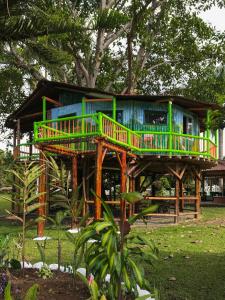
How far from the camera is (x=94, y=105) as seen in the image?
18891 millimetres

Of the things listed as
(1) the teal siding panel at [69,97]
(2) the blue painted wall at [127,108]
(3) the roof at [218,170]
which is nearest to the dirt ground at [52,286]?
(2) the blue painted wall at [127,108]

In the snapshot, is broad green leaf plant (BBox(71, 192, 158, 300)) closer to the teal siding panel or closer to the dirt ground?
the dirt ground

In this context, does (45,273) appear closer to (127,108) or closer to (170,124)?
(170,124)

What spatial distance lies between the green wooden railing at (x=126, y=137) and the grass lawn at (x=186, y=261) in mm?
3558

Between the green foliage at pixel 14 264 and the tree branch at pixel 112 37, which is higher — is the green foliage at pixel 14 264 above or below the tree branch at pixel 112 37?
below

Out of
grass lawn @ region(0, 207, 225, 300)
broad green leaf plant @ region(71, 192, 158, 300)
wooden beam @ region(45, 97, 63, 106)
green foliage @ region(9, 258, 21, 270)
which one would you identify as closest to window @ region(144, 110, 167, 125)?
wooden beam @ region(45, 97, 63, 106)

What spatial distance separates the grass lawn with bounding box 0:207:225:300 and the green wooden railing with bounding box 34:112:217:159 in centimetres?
356

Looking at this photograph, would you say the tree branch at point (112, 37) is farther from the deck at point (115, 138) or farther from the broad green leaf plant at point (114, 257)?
the broad green leaf plant at point (114, 257)

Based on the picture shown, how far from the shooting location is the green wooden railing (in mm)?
14008

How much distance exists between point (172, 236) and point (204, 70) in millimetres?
20137

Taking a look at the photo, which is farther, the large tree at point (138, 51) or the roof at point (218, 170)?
the roof at point (218, 170)

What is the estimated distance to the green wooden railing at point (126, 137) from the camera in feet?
46.0

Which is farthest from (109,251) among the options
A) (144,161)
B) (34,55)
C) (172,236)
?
(144,161)

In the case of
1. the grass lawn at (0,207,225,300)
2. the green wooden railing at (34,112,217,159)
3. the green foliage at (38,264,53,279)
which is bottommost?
the grass lawn at (0,207,225,300)
